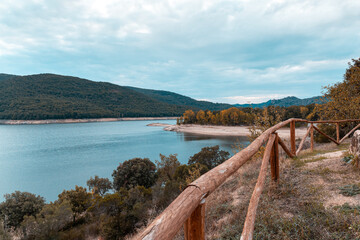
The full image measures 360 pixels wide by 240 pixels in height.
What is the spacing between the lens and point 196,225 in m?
1.31

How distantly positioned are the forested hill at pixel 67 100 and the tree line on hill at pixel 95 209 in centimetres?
10822

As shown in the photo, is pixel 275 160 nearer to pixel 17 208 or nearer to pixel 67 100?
pixel 17 208

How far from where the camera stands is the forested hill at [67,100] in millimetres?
113406

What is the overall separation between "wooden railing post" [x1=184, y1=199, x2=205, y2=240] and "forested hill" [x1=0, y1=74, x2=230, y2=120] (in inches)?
5021

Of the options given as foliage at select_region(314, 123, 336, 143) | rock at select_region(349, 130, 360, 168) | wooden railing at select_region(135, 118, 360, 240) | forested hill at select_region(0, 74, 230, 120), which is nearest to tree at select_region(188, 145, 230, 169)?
foliage at select_region(314, 123, 336, 143)

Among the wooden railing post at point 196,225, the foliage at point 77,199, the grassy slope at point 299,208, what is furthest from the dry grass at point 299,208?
the foliage at point 77,199

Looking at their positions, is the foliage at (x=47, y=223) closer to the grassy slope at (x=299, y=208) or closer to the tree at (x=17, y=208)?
the tree at (x=17, y=208)

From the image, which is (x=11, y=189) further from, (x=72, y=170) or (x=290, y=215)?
(x=290, y=215)

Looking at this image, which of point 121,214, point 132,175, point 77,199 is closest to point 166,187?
point 121,214

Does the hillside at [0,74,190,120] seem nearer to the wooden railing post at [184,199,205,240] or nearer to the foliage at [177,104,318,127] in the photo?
the foliage at [177,104,318,127]

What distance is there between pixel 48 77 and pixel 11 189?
179 metres

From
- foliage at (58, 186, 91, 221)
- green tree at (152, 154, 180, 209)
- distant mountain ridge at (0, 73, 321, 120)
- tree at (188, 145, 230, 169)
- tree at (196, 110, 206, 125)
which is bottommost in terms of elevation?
foliage at (58, 186, 91, 221)

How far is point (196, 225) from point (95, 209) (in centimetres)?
1792

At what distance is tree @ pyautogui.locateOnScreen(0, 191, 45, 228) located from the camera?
52.0 ft
